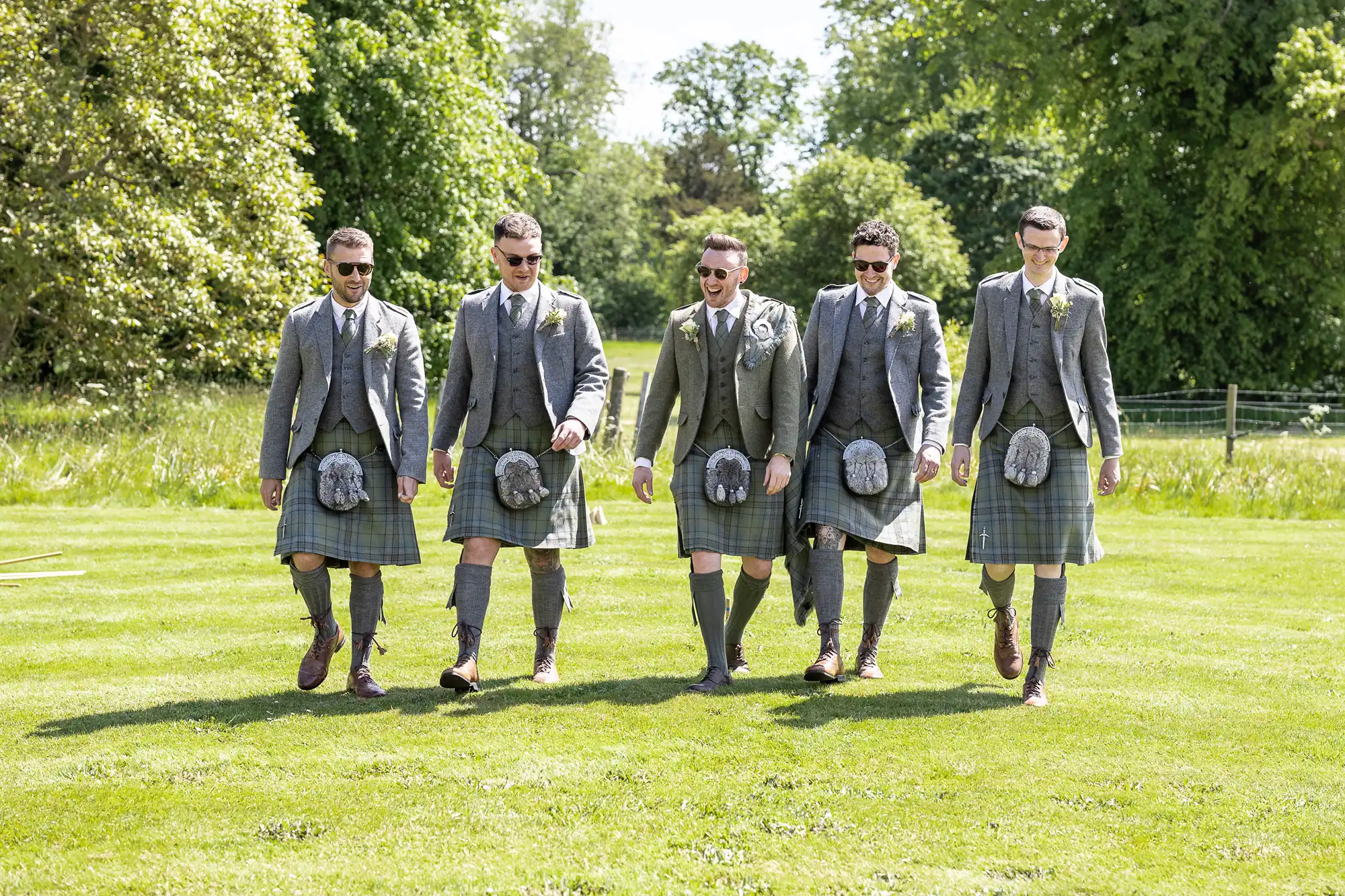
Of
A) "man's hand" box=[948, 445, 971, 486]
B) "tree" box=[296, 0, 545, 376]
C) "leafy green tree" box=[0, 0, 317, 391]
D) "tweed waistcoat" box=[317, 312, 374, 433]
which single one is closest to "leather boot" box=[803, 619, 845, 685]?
"man's hand" box=[948, 445, 971, 486]

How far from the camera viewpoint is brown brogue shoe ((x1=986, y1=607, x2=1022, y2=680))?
6926 mm

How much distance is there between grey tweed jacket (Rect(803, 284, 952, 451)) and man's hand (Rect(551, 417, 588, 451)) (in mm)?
1122

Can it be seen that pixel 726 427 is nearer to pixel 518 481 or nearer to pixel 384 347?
pixel 518 481

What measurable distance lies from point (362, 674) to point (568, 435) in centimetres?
135

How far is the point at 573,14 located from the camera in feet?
177

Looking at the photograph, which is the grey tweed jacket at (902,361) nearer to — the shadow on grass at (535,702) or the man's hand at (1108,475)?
the man's hand at (1108,475)

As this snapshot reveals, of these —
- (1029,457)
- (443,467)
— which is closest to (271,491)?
(443,467)

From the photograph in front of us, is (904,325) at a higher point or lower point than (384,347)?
higher

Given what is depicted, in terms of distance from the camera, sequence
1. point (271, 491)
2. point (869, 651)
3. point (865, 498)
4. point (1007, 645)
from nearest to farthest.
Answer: point (271, 491)
point (865, 498)
point (1007, 645)
point (869, 651)

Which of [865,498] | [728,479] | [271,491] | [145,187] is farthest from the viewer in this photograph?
[145,187]

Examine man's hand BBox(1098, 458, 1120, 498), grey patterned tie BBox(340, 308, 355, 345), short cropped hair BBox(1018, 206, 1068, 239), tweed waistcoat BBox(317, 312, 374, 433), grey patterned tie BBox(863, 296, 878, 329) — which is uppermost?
short cropped hair BBox(1018, 206, 1068, 239)

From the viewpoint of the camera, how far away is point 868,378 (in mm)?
6875

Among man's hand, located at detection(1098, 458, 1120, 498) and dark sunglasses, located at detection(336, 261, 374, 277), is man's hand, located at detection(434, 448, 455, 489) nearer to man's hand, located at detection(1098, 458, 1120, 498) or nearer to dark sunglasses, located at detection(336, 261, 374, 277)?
dark sunglasses, located at detection(336, 261, 374, 277)

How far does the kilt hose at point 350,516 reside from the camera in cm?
637
